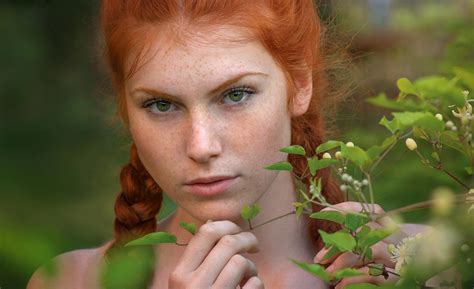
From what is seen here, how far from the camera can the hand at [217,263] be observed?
1670 millimetres

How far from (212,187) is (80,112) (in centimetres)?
514

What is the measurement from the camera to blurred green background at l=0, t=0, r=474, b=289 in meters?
1.20

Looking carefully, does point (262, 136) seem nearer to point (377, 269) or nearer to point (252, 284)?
point (252, 284)

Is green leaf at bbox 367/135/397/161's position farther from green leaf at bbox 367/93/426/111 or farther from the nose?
the nose

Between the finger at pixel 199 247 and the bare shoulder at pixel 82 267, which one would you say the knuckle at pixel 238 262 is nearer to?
the finger at pixel 199 247

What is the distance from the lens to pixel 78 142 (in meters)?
5.51

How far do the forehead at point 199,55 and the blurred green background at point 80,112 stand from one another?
0.31 metres

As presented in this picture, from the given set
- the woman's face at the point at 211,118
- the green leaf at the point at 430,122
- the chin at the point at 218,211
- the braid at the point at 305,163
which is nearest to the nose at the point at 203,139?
the woman's face at the point at 211,118

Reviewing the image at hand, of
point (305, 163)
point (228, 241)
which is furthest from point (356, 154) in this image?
point (305, 163)

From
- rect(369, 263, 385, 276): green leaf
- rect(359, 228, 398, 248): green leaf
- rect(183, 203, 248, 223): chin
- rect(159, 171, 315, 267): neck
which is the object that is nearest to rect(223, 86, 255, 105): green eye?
rect(183, 203, 248, 223): chin

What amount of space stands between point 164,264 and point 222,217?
0.41 meters

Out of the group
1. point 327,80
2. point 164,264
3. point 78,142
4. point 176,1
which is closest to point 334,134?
point 327,80

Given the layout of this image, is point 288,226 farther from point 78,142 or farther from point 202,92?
point 78,142

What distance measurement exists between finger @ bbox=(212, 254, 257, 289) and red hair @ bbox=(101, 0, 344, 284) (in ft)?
1.65
